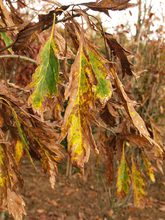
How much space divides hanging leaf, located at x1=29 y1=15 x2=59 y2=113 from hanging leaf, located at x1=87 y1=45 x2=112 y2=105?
→ 8 centimetres

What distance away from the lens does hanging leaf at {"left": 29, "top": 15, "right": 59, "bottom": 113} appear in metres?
0.78

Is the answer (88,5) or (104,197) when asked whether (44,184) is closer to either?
(104,197)

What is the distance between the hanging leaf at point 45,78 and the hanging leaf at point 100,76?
0.25 feet

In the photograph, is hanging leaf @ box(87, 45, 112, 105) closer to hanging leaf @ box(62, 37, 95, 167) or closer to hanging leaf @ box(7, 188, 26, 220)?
hanging leaf @ box(62, 37, 95, 167)

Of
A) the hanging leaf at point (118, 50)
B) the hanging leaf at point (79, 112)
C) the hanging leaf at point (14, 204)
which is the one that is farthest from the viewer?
the hanging leaf at point (14, 204)

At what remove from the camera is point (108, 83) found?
767 mm

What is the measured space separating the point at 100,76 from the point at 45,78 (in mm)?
110

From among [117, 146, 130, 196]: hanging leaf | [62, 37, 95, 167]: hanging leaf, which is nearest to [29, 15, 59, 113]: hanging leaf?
[62, 37, 95, 167]: hanging leaf

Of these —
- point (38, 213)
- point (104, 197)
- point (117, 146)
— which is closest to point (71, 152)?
point (117, 146)

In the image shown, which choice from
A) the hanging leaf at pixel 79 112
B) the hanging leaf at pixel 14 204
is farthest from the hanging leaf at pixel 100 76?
the hanging leaf at pixel 14 204

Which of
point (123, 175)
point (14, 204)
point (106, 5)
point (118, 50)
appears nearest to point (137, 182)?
point (123, 175)

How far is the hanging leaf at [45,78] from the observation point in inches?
30.6

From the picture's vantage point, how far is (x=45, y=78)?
779 millimetres

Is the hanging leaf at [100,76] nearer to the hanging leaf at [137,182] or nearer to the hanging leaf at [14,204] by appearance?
the hanging leaf at [14,204]
